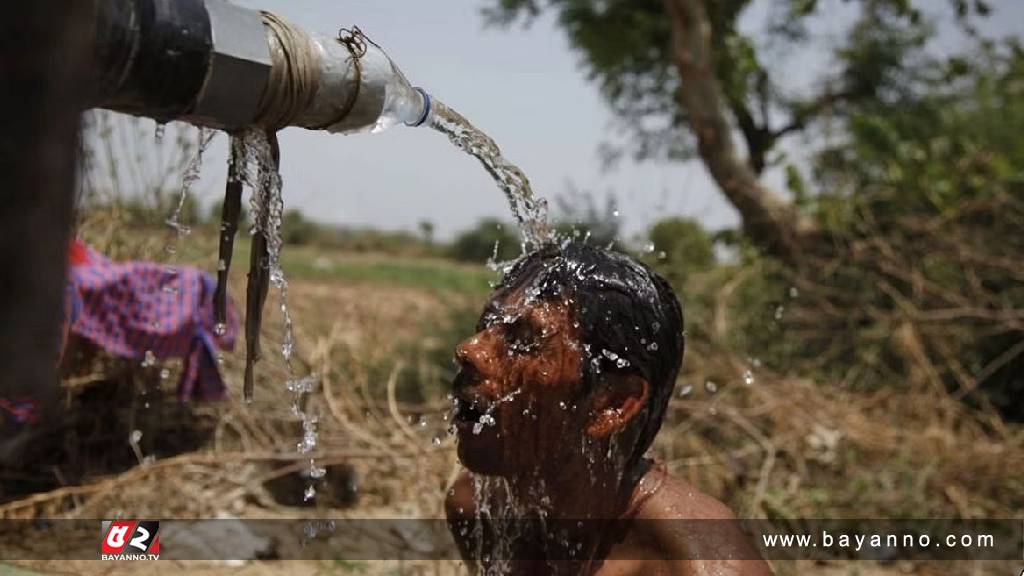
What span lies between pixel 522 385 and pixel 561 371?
8cm

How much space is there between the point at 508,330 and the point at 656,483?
18.9 inches

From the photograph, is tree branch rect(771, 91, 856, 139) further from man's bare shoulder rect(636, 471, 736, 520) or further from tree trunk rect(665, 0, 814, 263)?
man's bare shoulder rect(636, 471, 736, 520)

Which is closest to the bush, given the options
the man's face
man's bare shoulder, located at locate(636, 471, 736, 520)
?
man's bare shoulder, located at locate(636, 471, 736, 520)

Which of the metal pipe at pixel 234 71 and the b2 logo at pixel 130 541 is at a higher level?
the metal pipe at pixel 234 71

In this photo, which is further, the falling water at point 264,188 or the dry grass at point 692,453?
the dry grass at point 692,453

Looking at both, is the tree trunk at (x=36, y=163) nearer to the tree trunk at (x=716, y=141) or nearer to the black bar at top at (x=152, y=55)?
the black bar at top at (x=152, y=55)

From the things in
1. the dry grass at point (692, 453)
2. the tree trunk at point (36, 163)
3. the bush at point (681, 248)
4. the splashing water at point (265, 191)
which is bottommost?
the dry grass at point (692, 453)

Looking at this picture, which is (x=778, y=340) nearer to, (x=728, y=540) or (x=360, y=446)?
(x=360, y=446)

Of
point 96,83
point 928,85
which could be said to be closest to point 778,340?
point 96,83

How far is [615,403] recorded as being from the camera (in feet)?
6.28

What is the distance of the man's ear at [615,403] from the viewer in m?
1.90

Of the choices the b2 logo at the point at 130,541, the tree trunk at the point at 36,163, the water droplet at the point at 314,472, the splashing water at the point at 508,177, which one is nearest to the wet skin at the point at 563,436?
the splashing water at the point at 508,177

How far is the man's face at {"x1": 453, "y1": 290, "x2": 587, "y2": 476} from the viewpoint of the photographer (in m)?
1.87

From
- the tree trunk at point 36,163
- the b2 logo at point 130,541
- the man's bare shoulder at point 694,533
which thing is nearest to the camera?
the tree trunk at point 36,163
